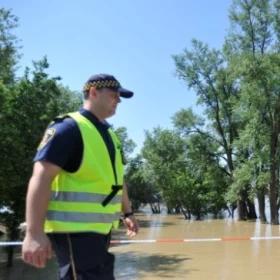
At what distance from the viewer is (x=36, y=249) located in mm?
2660

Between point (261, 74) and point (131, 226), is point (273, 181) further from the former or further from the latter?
point (131, 226)

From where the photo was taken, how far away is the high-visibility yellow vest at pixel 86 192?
2912mm

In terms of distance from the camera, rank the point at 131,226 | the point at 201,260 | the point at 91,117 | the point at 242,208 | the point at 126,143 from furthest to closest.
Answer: the point at 126,143, the point at 242,208, the point at 201,260, the point at 131,226, the point at 91,117

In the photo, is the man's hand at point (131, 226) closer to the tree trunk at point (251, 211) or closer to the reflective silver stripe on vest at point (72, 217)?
the reflective silver stripe on vest at point (72, 217)

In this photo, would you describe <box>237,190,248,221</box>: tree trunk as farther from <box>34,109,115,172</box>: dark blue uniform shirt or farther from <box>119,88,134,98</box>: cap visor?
<box>34,109,115,172</box>: dark blue uniform shirt

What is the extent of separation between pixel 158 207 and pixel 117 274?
2519 inches

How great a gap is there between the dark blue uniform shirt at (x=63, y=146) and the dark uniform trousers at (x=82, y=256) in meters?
0.38

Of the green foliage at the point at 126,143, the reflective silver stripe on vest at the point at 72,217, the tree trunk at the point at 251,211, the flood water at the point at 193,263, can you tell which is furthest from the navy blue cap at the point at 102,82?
the green foliage at the point at 126,143

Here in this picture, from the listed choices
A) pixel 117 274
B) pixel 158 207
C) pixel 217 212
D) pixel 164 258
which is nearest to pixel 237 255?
pixel 164 258

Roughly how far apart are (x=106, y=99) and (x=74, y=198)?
2.14 ft

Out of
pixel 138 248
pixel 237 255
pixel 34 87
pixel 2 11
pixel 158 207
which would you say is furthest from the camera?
pixel 158 207

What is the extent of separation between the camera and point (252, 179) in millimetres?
33281

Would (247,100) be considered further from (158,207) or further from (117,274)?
(158,207)

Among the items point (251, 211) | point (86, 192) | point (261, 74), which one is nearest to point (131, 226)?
point (86, 192)
